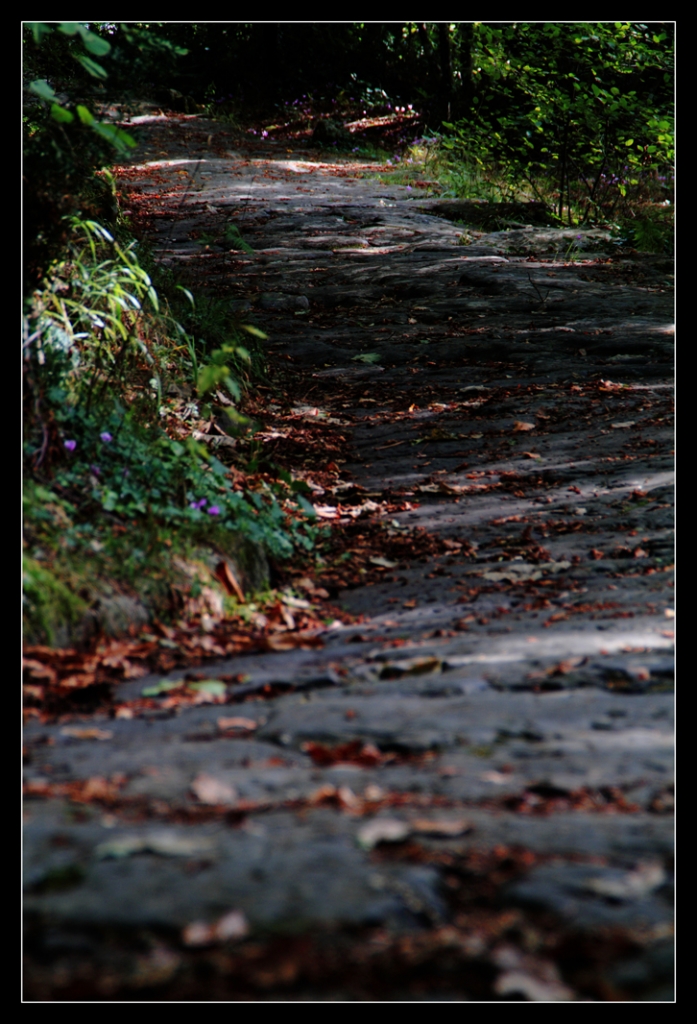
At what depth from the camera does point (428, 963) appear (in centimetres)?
106

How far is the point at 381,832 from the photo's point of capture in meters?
1.34

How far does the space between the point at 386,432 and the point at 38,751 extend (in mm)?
3843

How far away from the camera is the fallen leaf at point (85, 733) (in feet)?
5.95

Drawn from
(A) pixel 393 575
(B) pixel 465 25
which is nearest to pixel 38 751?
(A) pixel 393 575

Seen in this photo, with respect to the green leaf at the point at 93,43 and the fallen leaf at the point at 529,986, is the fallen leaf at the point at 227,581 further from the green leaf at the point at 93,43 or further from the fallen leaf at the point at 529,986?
the fallen leaf at the point at 529,986

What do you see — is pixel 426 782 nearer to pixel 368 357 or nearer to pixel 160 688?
pixel 160 688

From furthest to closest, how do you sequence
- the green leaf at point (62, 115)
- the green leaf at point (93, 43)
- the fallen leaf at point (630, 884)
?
the green leaf at point (62, 115), the green leaf at point (93, 43), the fallen leaf at point (630, 884)

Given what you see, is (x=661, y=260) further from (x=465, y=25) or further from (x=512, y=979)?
(x=512, y=979)

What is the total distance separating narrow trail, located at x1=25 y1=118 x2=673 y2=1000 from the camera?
3.50ft

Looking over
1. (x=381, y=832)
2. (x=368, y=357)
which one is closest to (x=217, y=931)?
(x=381, y=832)

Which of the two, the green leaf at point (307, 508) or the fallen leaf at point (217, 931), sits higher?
the fallen leaf at point (217, 931)

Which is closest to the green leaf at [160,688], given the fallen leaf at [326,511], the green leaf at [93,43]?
the fallen leaf at [326,511]

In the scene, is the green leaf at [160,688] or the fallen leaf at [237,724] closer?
the fallen leaf at [237,724]

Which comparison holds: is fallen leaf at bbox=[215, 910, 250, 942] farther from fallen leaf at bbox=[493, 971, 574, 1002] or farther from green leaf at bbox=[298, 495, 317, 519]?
green leaf at bbox=[298, 495, 317, 519]
